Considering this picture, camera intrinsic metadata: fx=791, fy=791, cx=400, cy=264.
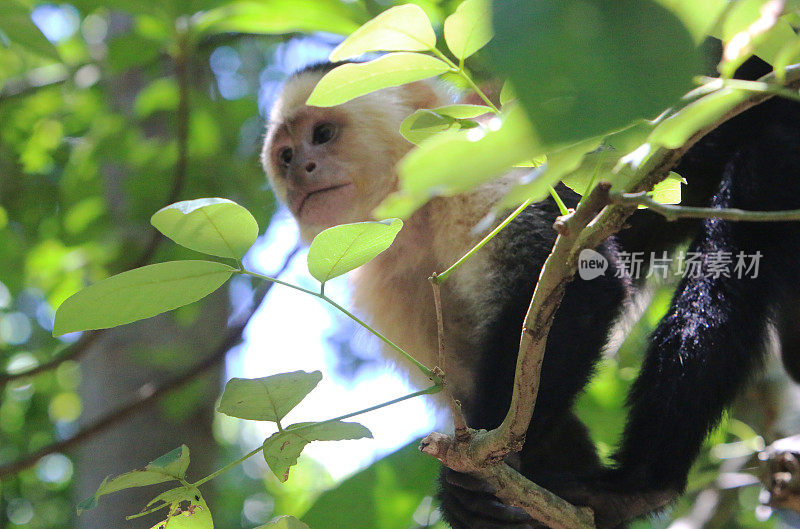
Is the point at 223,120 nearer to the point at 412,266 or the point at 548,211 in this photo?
the point at 412,266

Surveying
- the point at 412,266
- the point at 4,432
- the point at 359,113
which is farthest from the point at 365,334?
the point at 4,432

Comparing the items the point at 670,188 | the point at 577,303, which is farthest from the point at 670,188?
the point at 577,303

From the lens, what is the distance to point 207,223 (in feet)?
2.32

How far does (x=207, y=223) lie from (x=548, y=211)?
107 cm

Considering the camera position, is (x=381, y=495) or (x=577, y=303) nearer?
(x=577, y=303)

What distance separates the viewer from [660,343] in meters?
1.57

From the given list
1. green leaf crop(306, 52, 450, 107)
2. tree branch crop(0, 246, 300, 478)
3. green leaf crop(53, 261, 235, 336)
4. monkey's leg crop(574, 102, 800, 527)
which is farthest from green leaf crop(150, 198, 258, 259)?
tree branch crop(0, 246, 300, 478)

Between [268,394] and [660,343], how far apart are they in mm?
998

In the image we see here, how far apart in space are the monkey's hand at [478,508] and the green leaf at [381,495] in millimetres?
180

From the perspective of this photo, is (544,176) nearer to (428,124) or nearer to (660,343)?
(428,124)

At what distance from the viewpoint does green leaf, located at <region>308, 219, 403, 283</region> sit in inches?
28.4

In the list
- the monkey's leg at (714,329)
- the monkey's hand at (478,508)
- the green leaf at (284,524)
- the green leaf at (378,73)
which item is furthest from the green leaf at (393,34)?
the monkey's leg at (714,329)

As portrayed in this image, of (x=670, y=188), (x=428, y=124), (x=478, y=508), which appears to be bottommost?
(x=478, y=508)

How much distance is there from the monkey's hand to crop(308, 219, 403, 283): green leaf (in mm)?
644
